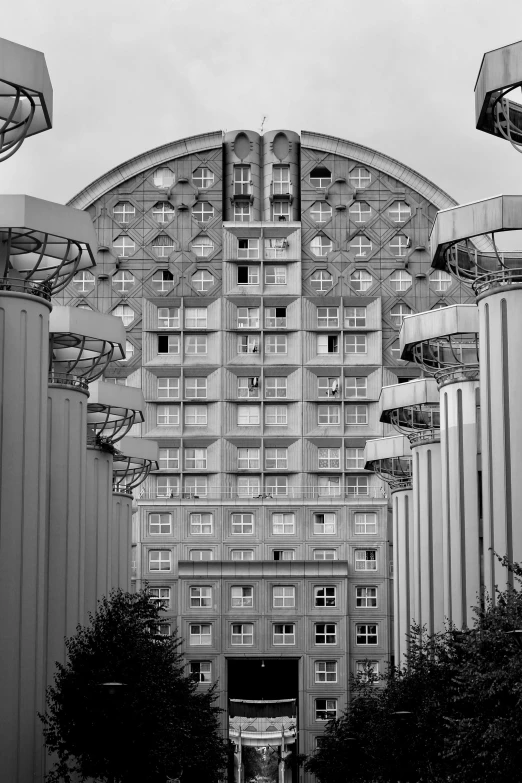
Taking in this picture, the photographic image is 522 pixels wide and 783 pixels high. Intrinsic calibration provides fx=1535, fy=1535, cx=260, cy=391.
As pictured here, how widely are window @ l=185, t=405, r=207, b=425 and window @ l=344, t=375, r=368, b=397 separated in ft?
32.9

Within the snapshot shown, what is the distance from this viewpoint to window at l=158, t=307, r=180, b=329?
4215 inches

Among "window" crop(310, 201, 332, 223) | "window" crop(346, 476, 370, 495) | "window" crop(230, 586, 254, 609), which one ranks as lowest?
"window" crop(230, 586, 254, 609)

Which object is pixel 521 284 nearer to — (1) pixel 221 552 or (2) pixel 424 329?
(2) pixel 424 329

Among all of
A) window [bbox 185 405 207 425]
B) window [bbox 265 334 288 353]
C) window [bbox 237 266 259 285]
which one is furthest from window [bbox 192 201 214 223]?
window [bbox 185 405 207 425]

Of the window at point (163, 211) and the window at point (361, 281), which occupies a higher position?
the window at point (163, 211)

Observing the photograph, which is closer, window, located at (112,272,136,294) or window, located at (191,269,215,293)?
window, located at (191,269,215,293)

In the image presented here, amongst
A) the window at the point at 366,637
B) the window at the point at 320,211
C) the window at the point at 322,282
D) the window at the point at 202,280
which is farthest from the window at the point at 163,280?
the window at the point at 366,637

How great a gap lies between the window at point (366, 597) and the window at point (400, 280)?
21012 mm

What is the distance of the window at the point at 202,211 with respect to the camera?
108 meters

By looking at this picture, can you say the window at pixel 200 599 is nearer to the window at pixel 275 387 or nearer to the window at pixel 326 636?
the window at pixel 326 636

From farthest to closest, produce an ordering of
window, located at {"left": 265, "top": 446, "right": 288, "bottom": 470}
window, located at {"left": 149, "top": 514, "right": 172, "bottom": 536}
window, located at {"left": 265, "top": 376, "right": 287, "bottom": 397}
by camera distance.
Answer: window, located at {"left": 265, "top": 376, "right": 287, "bottom": 397}, window, located at {"left": 265, "top": 446, "right": 288, "bottom": 470}, window, located at {"left": 149, "top": 514, "right": 172, "bottom": 536}

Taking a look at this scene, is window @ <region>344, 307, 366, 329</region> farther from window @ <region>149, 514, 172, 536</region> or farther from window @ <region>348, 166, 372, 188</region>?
window @ <region>149, 514, 172, 536</region>

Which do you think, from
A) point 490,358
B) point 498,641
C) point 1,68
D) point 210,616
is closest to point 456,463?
point 490,358

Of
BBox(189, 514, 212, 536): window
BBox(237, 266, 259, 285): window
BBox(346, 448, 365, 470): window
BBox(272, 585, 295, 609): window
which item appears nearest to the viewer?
BBox(272, 585, 295, 609): window
